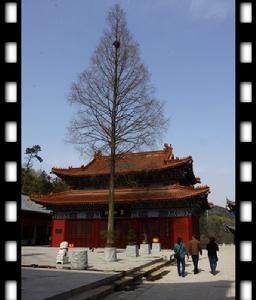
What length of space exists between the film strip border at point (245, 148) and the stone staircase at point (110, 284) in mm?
4931

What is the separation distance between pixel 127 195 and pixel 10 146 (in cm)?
2459

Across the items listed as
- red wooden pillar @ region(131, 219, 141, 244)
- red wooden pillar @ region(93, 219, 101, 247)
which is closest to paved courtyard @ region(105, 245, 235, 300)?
red wooden pillar @ region(131, 219, 141, 244)

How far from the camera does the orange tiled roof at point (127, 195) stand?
2569cm

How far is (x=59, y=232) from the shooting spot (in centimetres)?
2931

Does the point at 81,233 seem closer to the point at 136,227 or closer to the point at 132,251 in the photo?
the point at 136,227

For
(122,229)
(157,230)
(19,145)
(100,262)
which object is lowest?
(122,229)

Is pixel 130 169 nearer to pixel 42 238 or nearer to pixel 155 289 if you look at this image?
pixel 42 238

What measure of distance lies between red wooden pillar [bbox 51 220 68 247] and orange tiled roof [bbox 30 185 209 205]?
169 centimetres

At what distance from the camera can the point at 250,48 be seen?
3090mm

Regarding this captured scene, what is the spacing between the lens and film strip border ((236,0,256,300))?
2969 millimetres

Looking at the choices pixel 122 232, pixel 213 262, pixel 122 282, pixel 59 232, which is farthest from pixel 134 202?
pixel 122 282

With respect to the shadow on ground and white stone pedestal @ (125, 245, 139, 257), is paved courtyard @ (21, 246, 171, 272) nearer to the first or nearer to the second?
white stone pedestal @ (125, 245, 139, 257)

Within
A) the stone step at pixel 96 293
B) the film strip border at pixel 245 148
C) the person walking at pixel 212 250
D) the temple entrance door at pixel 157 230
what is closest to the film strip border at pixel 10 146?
the film strip border at pixel 245 148

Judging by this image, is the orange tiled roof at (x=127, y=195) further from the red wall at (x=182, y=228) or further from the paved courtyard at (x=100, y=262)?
the paved courtyard at (x=100, y=262)
